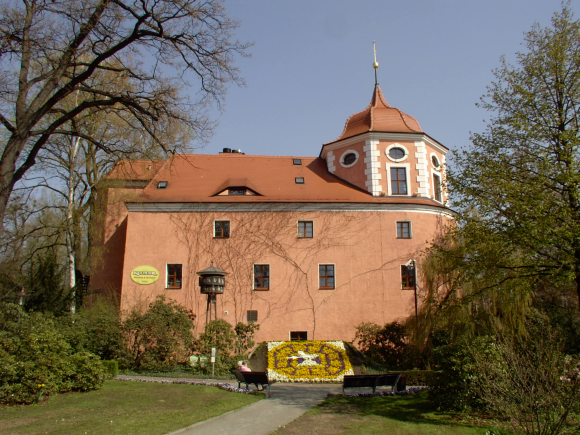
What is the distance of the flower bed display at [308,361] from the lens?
18.1 meters

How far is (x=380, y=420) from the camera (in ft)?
34.1

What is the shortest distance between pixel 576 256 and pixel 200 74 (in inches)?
426

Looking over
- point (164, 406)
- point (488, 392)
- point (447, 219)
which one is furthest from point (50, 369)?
point (447, 219)

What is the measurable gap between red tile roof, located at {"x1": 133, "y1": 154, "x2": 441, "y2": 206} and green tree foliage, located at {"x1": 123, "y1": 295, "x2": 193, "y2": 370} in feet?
21.6

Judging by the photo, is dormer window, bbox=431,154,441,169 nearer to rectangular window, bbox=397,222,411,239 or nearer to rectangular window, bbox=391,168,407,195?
rectangular window, bbox=391,168,407,195

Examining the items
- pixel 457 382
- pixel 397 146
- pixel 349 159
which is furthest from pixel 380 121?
pixel 457 382

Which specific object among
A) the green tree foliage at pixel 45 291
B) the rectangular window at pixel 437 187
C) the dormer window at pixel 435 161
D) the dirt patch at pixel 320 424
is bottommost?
the dirt patch at pixel 320 424

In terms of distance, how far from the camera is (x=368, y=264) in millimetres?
23969

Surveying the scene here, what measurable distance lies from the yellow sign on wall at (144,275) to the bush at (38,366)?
A: 8.49 meters

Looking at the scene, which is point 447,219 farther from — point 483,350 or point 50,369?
point 50,369

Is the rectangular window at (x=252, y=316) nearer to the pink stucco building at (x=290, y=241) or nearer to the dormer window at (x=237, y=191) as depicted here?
the pink stucco building at (x=290, y=241)

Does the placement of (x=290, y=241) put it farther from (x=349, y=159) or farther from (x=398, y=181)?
(x=398, y=181)

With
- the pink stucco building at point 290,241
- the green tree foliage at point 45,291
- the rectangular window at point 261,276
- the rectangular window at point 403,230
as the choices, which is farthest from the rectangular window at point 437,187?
the green tree foliage at point 45,291

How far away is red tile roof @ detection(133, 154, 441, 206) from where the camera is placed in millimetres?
24688
